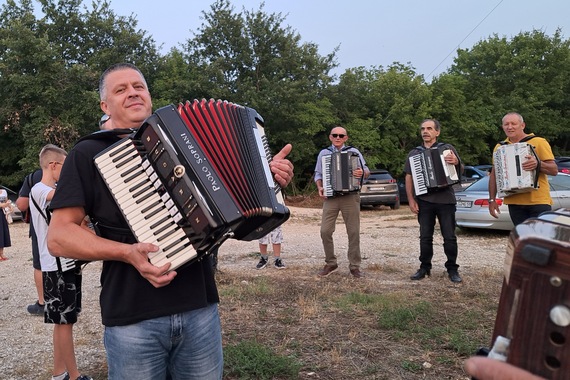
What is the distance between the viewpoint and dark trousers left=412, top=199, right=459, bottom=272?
658cm

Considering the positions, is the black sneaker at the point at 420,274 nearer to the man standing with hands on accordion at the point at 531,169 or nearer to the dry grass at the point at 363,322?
the dry grass at the point at 363,322

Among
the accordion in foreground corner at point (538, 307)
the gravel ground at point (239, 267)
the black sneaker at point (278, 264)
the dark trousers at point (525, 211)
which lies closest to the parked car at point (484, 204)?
the gravel ground at point (239, 267)

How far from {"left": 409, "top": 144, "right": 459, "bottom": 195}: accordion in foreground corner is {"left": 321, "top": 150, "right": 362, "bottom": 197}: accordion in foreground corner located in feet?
2.70

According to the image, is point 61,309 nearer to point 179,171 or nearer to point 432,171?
point 179,171

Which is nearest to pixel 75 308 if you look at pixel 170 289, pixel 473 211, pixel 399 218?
pixel 170 289

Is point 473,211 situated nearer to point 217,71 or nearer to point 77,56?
point 217,71

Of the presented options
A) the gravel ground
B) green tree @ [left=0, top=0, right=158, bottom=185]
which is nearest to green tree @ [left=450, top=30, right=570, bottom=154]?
the gravel ground

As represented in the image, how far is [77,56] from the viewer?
24047mm

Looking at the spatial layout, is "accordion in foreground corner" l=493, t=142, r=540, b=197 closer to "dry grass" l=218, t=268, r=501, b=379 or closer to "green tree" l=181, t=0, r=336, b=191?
"dry grass" l=218, t=268, r=501, b=379

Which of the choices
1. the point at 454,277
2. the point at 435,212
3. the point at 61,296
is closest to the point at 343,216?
the point at 435,212

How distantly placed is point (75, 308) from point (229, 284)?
10.00 ft

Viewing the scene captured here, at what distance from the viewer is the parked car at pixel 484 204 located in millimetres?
10281

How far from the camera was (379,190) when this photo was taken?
18625mm

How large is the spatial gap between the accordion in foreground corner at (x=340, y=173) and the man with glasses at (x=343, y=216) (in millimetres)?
69
